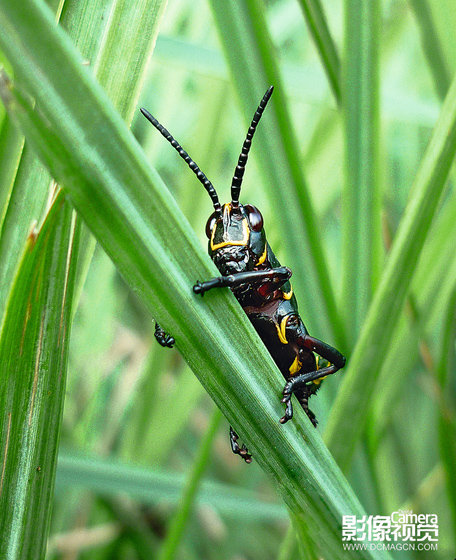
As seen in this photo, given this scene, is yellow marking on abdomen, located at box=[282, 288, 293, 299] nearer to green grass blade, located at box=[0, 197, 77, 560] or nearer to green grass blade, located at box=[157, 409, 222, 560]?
green grass blade, located at box=[157, 409, 222, 560]

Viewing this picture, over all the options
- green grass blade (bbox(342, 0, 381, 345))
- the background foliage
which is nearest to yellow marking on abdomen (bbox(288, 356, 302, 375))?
the background foliage

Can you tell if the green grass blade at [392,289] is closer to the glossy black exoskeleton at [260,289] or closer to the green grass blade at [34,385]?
the glossy black exoskeleton at [260,289]

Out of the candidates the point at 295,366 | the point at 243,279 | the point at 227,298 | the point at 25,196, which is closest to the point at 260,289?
the point at 295,366

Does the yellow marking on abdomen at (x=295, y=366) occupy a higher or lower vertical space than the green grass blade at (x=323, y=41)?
lower

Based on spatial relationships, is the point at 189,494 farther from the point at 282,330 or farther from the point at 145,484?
the point at 282,330

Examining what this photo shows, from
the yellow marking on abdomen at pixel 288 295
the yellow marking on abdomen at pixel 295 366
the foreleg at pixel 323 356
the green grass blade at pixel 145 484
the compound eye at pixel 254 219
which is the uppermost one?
the compound eye at pixel 254 219

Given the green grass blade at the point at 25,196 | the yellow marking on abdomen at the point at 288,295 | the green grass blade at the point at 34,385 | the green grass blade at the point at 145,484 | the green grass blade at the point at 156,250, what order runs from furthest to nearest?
the green grass blade at the point at 145,484, the yellow marking on abdomen at the point at 288,295, the green grass blade at the point at 25,196, the green grass blade at the point at 34,385, the green grass blade at the point at 156,250

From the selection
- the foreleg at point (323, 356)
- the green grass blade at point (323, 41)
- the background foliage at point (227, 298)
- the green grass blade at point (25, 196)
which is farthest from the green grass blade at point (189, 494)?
the green grass blade at point (323, 41)
